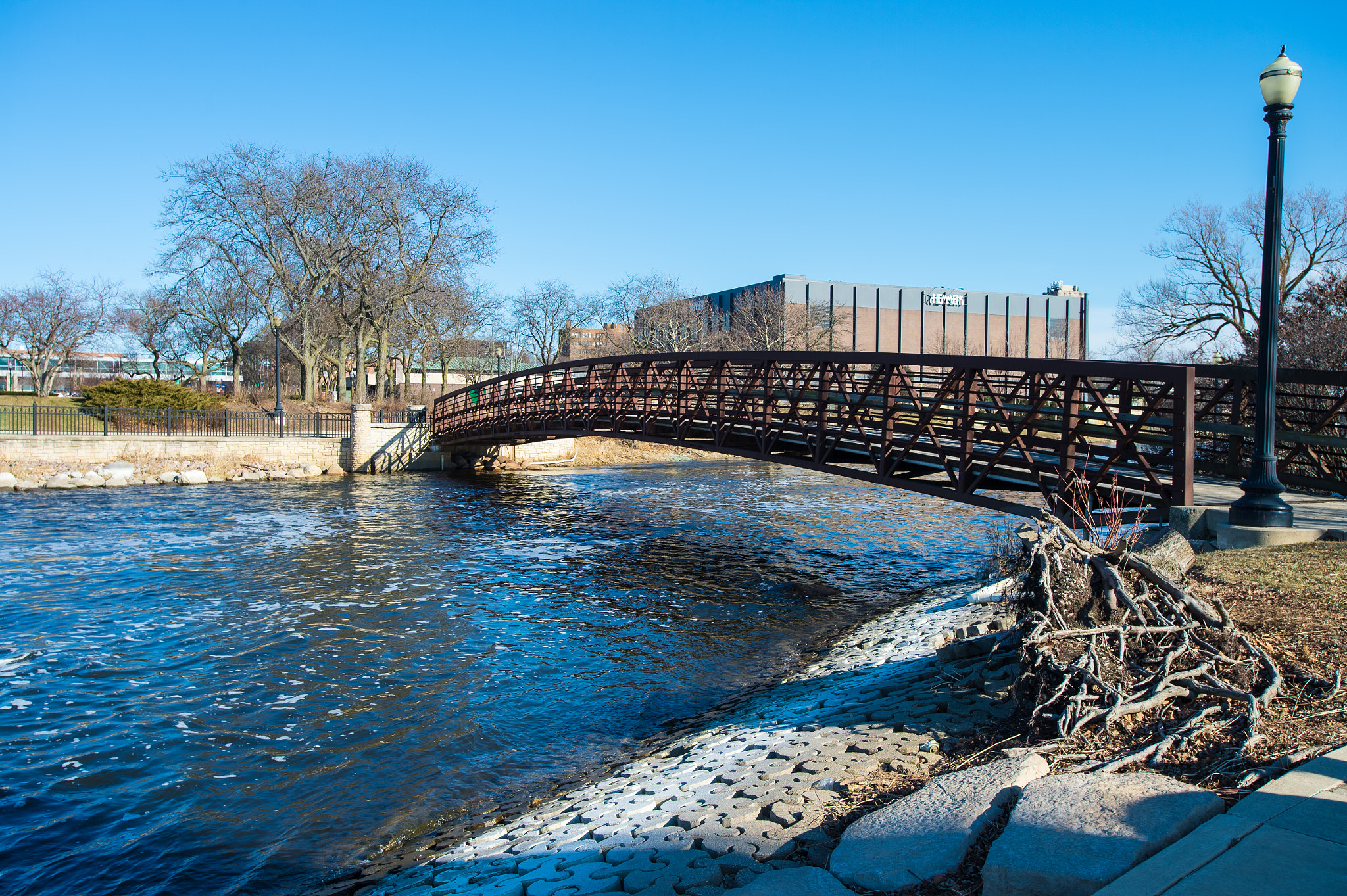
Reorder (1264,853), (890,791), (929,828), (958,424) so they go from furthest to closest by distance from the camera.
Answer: (958,424)
(890,791)
(929,828)
(1264,853)

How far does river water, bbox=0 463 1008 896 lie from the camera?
255 inches

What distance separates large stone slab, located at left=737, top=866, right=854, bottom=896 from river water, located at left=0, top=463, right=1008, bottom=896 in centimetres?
336

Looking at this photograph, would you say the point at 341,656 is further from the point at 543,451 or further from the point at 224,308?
the point at 224,308

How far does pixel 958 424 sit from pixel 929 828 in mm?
11838

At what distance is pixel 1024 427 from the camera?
12477 mm

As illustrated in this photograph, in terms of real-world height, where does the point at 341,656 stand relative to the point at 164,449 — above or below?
below

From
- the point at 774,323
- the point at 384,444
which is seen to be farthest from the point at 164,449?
the point at 774,323

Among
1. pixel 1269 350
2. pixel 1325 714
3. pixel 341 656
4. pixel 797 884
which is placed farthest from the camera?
pixel 341 656

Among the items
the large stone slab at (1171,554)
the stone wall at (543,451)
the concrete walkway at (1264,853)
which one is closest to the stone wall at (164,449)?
the stone wall at (543,451)

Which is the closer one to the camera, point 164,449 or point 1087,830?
point 1087,830

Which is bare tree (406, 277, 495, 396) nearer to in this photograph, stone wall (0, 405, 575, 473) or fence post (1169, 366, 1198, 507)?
stone wall (0, 405, 575, 473)

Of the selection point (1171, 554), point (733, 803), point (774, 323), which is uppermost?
point (774, 323)

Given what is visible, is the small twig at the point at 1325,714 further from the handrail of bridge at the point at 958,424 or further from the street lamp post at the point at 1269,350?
the street lamp post at the point at 1269,350

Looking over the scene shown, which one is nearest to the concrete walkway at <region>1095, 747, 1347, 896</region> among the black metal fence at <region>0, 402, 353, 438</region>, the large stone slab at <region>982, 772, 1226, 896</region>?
the large stone slab at <region>982, 772, 1226, 896</region>
